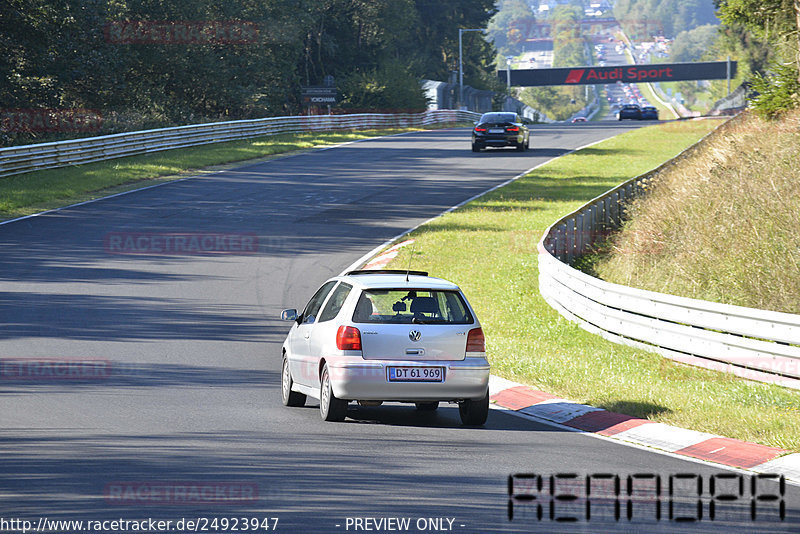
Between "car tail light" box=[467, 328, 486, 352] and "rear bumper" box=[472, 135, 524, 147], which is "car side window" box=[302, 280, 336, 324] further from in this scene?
"rear bumper" box=[472, 135, 524, 147]

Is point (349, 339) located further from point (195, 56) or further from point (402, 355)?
point (195, 56)

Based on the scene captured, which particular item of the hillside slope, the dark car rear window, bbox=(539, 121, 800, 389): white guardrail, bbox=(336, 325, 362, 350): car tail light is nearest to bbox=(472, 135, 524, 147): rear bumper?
the dark car rear window

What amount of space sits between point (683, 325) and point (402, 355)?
16.0ft

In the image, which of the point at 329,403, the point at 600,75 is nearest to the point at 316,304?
the point at 329,403

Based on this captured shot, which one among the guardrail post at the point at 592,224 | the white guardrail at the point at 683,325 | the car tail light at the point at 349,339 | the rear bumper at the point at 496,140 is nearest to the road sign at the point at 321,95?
the rear bumper at the point at 496,140

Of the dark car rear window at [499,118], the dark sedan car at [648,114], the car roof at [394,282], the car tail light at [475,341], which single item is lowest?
the dark sedan car at [648,114]

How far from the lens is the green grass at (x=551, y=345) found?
1068 centimetres

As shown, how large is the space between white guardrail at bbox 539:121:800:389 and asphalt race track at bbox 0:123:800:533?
10.1ft

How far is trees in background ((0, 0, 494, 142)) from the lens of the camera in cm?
4844

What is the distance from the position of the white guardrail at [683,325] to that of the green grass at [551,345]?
6.8 inches

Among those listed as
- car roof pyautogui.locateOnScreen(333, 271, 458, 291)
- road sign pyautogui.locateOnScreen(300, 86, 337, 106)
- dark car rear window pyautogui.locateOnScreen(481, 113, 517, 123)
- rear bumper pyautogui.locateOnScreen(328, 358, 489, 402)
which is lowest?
rear bumper pyautogui.locateOnScreen(328, 358, 489, 402)

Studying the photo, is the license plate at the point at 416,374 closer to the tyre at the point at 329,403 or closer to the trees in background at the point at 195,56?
the tyre at the point at 329,403

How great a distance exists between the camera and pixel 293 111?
74125 mm

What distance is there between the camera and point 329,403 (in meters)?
10.4
